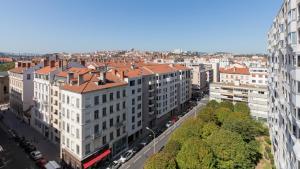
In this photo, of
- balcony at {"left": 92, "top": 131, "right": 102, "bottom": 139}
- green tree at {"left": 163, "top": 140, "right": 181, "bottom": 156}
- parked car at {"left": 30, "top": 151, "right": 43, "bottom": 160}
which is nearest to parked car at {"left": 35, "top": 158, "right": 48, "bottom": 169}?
parked car at {"left": 30, "top": 151, "right": 43, "bottom": 160}

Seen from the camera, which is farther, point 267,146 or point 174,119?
point 174,119

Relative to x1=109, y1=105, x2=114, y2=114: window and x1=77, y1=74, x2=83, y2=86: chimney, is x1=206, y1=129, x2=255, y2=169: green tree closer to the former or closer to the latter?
x1=109, y1=105, x2=114, y2=114: window

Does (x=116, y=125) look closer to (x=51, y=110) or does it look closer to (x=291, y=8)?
(x=51, y=110)

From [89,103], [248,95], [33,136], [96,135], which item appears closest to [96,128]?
[96,135]

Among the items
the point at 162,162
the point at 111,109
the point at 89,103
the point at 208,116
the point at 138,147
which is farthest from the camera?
the point at 208,116

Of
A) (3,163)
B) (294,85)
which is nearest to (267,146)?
(294,85)

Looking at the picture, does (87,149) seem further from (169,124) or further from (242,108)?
(242,108)
